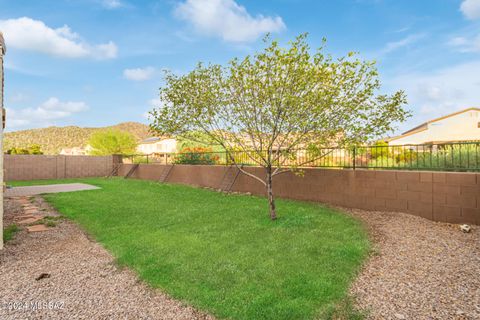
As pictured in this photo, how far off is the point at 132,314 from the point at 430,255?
427 centimetres

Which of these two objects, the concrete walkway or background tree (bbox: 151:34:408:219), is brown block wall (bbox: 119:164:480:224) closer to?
background tree (bbox: 151:34:408:219)

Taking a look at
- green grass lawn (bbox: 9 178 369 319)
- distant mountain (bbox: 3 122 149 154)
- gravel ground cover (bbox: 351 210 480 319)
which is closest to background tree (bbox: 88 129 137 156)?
distant mountain (bbox: 3 122 149 154)

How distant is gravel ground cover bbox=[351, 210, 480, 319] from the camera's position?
2.87m

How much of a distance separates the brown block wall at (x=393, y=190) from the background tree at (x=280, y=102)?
1372mm

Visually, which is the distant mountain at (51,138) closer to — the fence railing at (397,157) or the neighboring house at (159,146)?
the neighboring house at (159,146)

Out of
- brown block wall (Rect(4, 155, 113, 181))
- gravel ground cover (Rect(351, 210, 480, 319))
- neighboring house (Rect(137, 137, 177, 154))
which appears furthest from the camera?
neighboring house (Rect(137, 137, 177, 154))

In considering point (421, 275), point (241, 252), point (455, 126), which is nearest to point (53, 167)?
point (241, 252)

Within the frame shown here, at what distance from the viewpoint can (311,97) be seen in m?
5.78

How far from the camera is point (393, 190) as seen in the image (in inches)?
270

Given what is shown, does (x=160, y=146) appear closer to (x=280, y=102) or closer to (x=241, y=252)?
(x=280, y=102)

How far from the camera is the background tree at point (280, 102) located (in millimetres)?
5793

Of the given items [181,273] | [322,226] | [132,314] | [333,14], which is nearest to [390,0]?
[333,14]

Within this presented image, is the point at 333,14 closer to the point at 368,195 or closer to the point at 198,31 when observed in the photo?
the point at 198,31

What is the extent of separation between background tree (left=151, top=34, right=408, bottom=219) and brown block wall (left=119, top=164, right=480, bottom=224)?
1.37m
